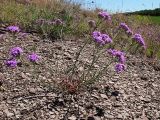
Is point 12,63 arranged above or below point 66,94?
above

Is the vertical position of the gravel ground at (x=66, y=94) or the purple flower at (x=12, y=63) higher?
the purple flower at (x=12, y=63)

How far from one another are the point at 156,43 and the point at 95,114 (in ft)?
17.9

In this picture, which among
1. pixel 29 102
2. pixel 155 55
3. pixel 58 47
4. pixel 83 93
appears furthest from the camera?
pixel 155 55

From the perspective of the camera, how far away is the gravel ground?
5.26 meters

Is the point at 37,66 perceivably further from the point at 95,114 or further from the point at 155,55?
the point at 155,55

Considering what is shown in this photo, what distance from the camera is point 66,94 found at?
564cm

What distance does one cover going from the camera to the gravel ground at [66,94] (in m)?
5.26

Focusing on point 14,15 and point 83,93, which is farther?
point 14,15

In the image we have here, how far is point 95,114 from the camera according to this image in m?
5.32

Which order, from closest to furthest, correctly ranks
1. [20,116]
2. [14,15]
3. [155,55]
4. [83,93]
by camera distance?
[20,116]
[83,93]
[155,55]
[14,15]

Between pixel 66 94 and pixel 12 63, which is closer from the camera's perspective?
pixel 12 63

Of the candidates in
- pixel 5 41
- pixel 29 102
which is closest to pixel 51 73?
pixel 29 102

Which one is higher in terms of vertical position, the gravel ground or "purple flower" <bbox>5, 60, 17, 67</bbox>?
"purple flower" <bbox>5, 60, 17, 67</bbox>

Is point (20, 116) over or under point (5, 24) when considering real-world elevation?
under
